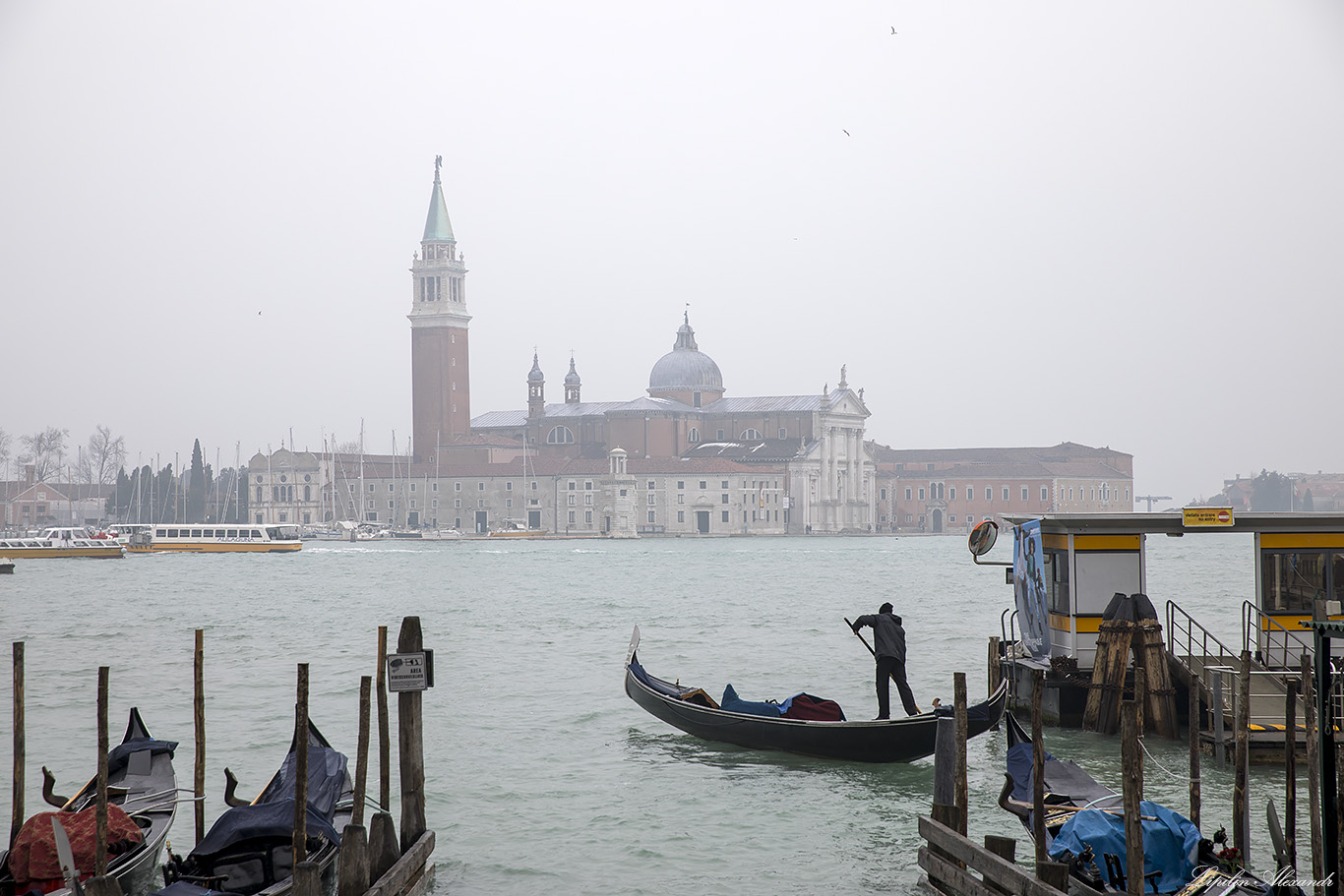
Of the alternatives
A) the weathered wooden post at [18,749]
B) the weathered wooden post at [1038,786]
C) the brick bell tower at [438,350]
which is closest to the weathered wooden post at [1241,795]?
the weathered wooden post at [1038,786]

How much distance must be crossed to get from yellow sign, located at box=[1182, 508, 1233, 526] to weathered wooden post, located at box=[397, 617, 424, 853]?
499 centimetres

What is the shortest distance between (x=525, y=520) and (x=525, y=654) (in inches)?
2182

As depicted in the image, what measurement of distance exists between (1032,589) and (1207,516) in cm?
173

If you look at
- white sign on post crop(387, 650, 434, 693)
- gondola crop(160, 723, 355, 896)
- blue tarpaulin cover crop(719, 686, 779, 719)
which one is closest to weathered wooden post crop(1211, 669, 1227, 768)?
blue tarpaulin cover crop(719, 686, 779, 719)

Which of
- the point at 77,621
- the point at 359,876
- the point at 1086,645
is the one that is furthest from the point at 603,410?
the point at 359,876

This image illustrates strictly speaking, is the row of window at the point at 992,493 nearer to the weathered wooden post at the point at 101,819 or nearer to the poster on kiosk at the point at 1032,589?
the poster on kiosk at the point at 1032,589

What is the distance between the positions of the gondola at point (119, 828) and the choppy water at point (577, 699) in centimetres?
93

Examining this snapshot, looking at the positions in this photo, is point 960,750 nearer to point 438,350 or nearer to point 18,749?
point 18,749

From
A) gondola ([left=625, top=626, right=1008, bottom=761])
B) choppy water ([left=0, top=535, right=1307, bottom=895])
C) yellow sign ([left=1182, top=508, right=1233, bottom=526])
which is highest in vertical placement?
yellow sign ([left=1182, top=508, right=1233, bottom=526])

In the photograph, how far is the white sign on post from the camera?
22.1 ft

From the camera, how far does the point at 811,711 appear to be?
10430 millimetres

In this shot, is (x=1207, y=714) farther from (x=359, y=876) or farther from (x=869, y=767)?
(x=359, y=876)

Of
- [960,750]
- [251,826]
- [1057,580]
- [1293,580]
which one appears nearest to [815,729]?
[1057,580]

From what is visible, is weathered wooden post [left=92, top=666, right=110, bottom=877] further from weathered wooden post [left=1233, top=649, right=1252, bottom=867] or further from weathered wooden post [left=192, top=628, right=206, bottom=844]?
weathered wooden post [left=1233, top=649, right=1252, bottom=867]
